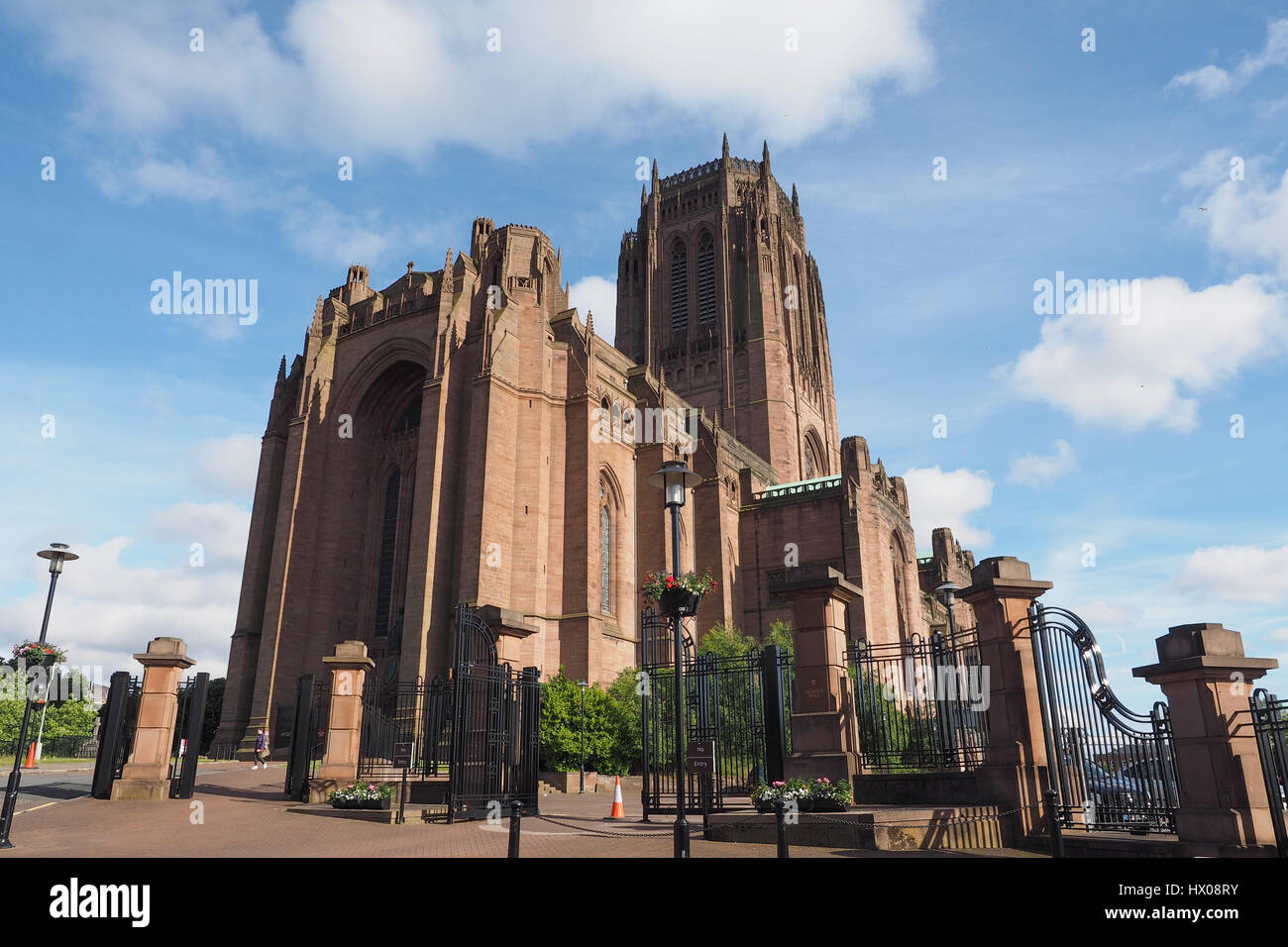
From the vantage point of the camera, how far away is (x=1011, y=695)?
34.9ft

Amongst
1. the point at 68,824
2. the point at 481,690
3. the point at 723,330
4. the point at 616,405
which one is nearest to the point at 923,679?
the point at 481,690

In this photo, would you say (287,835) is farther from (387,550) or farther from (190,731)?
(387,550)

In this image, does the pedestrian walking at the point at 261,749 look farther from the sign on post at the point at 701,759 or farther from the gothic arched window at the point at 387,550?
the sign on post at the point at 701,759

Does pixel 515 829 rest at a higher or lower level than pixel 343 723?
lower

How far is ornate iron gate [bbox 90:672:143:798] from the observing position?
16984 mm

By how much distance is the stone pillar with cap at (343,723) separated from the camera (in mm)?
17094

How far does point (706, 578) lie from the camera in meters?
13.6

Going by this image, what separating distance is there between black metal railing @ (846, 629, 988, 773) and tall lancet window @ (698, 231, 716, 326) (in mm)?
53694

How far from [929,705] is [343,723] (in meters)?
11.9

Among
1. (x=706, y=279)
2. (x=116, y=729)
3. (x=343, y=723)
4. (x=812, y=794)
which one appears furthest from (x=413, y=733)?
(x=706, y=279)

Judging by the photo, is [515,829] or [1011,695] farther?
[1011,695]

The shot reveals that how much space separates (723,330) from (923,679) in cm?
5158
